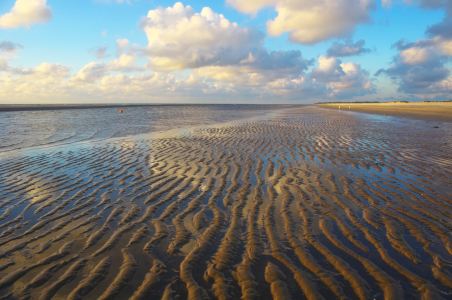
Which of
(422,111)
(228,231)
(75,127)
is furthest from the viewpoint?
(422,111)

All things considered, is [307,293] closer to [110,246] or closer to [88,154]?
[110,246]

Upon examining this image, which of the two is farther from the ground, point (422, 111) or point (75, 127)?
point (422, 111)

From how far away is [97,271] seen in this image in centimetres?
306

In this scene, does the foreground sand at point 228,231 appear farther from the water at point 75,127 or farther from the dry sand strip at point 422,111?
the dry sand strip at point 422,111

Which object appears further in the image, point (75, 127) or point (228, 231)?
point (75, 127)

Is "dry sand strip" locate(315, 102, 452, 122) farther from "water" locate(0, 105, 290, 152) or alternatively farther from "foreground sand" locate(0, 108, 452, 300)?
"foreground sand" locate(0, 108, 452, 300)

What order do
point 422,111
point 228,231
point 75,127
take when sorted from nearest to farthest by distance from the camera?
point 228,231 < point 75,127 < point 422,111

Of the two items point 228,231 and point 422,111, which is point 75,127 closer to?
point 228,231

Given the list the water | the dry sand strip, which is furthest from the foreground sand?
the dry sand strip

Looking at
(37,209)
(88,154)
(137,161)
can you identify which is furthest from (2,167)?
(37,209)

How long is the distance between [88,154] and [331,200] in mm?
9354

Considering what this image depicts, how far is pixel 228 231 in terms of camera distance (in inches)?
158

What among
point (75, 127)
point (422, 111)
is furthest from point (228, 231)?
point (422, 111)

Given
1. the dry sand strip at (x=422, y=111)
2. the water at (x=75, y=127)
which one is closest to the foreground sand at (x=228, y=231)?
the water at (x=75, y=127)
